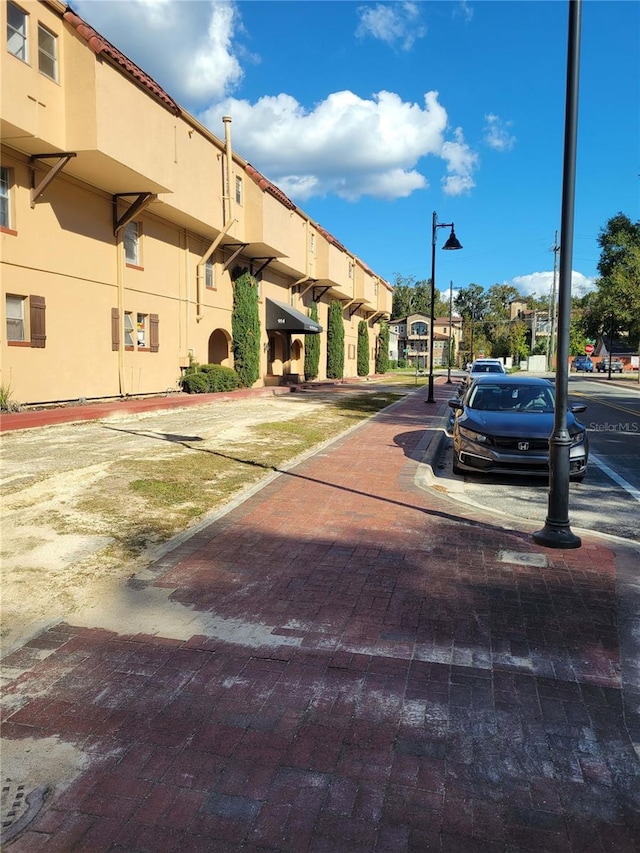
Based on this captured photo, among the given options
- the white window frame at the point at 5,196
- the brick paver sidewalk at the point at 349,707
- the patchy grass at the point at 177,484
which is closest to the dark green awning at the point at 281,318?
the white window frame at the point at 5,196

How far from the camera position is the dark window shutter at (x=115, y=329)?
1803 cm

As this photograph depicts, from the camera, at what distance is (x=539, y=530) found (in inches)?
243

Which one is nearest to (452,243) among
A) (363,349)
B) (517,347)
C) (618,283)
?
(618,283)

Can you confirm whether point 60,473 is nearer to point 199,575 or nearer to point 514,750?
point 199,575

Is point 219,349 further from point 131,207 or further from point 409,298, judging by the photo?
point 409,298

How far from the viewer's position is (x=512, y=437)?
867 cm

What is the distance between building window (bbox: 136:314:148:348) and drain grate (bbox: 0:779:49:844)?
18.1 metres

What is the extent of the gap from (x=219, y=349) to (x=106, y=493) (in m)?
20.7

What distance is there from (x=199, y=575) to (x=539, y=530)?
11.2ft

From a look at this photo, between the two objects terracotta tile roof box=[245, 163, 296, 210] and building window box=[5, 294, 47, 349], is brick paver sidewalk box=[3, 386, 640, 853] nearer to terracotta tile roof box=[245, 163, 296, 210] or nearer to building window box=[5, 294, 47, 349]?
building window box=[5, 294, 47, 349]

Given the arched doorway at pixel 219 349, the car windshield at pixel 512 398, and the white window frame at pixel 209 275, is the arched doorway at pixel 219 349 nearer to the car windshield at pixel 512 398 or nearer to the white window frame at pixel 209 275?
the white window frame at pixel 209 275

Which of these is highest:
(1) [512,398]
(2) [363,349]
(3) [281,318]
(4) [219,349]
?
(3) [281,318]

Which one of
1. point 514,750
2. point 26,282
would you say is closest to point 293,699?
point 514,750
